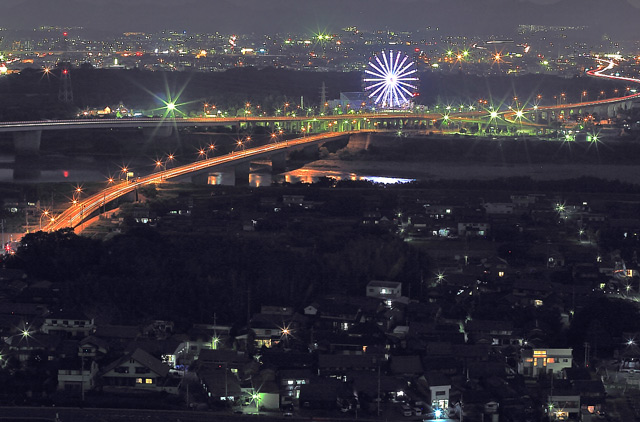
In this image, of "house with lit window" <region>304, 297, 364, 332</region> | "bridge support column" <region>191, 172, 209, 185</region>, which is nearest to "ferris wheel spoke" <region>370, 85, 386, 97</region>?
"bridge support column" <region>191, 172, 209, 185</region>

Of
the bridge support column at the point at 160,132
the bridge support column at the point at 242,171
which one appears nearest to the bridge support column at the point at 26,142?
the bridge support column at the point at 160,132

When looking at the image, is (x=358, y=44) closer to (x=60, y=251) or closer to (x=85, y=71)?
(x=85, y=71)

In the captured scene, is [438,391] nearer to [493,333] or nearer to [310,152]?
[493,333]

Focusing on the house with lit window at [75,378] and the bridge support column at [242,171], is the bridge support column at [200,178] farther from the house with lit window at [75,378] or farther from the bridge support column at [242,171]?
the house with lit window at [75,378]

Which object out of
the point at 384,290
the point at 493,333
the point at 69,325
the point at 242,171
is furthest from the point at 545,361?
the point at 242,171

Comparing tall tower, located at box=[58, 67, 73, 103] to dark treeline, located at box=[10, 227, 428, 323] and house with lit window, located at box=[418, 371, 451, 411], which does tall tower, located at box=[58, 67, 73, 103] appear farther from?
house with lit window, located at box=[418, 371, 451, 411]

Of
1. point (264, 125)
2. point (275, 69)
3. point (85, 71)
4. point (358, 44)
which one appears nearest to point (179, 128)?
point (264, 125)
